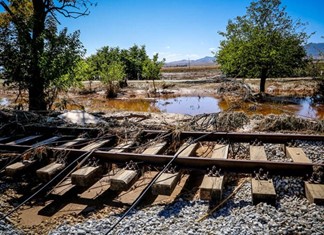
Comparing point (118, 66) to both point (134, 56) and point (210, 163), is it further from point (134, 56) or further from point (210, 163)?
point (210, 163)

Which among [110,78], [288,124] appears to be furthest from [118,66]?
[288,124]

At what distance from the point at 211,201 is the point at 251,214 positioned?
0.64 metres

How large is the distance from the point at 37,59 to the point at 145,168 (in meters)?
8.12

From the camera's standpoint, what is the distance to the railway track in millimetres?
3543

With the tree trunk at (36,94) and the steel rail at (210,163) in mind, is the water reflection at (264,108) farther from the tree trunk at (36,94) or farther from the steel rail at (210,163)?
the steel rail at (210,163)

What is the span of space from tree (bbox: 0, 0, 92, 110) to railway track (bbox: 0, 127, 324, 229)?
5613 millimetres

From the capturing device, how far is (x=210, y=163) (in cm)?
391

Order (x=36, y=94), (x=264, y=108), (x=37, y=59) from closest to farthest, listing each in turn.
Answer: (x=37, y=59) → (x=36, y=94) → (x=264, y=108)

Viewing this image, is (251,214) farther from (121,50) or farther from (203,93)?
(121,50)

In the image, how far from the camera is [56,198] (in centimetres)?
433

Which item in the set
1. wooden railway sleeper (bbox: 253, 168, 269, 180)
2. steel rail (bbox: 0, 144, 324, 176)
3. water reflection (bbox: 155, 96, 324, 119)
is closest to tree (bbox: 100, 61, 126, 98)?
water reflection (bbox: 155, 96, 324, 119)

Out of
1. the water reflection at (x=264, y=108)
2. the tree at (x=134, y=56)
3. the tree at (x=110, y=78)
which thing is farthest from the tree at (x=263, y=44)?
the tree at (x=134, y=56)

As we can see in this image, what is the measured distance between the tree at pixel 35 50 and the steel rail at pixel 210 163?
23.3ft

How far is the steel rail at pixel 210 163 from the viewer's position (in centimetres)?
361
